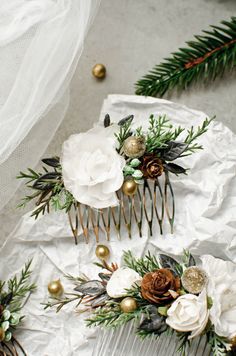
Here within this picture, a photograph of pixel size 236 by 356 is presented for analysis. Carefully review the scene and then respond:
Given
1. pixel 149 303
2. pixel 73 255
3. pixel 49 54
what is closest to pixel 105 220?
pixel 73 255

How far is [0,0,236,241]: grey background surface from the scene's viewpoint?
4.98 ft

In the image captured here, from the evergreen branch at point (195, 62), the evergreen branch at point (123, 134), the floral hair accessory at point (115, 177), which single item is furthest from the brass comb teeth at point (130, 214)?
the evergreen branch at point (195, 62)

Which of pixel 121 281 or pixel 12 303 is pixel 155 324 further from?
pixel 12 303

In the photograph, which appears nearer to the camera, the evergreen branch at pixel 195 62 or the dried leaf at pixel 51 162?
the dried leaf at pixel 51 162

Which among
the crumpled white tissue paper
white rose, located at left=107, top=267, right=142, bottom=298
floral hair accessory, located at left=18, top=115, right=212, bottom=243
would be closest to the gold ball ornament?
floral hair accessory, located at left=18, top=115, right=212, bottom=243

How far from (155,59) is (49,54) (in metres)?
0.37

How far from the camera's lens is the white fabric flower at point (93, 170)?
1.33 meters

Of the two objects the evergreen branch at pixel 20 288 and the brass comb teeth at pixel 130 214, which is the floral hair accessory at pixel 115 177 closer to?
the brass comb teeth at pixel 130 214

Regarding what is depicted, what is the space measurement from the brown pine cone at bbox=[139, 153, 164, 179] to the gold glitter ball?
204mm

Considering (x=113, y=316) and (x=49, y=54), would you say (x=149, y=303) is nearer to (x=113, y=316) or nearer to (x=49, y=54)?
(x=113, y=316)

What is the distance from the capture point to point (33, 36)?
1.25 metres

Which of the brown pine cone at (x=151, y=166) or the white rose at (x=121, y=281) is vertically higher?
the brown pine cone at (x=151, y=166)

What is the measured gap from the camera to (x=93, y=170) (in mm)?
1336

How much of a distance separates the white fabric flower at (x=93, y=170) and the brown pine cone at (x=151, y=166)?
42 millimetres
